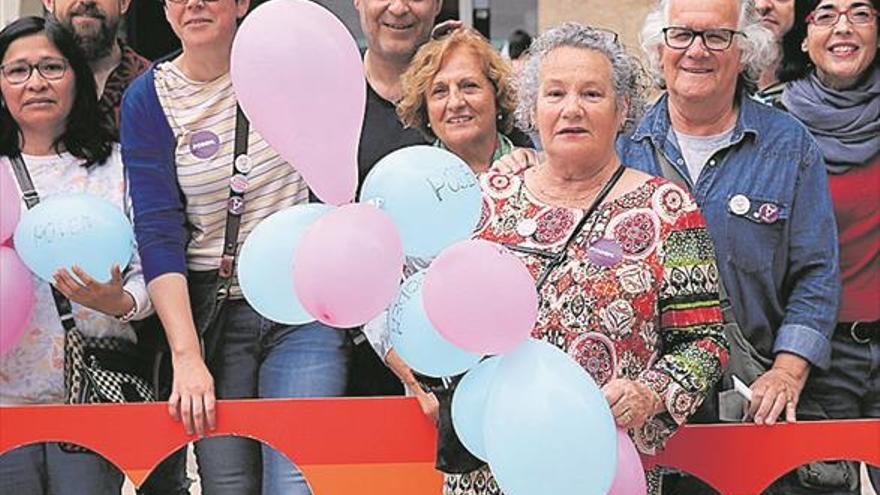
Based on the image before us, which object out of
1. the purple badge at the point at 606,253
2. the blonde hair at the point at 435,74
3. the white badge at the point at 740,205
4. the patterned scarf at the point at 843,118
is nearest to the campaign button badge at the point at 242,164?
the blonde hair at the point at 435,74

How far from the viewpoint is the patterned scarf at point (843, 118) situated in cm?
415

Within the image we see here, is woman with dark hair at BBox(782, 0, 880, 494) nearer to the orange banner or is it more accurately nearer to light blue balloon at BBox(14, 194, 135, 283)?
the orange banner

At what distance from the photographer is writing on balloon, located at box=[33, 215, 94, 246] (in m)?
3.79

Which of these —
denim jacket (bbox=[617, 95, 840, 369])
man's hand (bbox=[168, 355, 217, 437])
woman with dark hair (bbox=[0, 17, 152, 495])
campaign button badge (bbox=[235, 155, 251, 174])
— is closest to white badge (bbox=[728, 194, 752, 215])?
denim jacket (bbox=[617, 95, 840, 369])

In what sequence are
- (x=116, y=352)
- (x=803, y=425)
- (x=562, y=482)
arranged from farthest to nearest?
(x=116, y=352)
(x=803, y=425)
(x=562, y=482)

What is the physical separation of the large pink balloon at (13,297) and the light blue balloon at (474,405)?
1174 millimetres

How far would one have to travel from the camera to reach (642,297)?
11.0ft

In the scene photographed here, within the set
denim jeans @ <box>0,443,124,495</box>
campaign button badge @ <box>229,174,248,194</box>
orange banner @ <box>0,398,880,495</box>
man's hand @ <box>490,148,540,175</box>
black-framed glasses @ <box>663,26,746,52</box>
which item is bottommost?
denim jeans @ <box>0,443,124,495</box>

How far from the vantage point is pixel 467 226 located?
341 cm

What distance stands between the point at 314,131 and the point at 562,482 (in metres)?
0.90

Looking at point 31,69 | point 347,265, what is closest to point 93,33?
point 31,69

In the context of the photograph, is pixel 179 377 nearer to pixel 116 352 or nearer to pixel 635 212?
pixel 116 352

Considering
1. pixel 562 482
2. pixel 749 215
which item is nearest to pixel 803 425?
pixel 749 215

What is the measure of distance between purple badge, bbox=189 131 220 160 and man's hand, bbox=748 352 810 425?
145 cm
